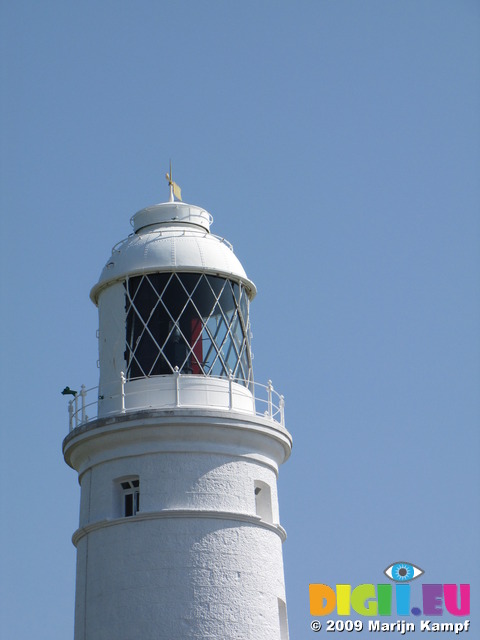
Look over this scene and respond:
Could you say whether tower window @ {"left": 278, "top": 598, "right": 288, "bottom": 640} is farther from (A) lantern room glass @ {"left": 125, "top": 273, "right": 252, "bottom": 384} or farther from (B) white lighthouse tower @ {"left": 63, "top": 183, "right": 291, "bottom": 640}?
(A) lantern room glass @ {"left": 125, "top": 273, "right": 252, "bottom": 384}

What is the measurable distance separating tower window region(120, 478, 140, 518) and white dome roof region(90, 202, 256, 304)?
4023 millimetres

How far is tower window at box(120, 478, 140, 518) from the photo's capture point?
20234mm

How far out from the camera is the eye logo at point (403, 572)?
22719mm

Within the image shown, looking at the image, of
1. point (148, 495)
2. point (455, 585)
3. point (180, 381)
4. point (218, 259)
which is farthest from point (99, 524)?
point (455, 585)

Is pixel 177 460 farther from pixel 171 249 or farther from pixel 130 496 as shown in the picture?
pixel 171 249

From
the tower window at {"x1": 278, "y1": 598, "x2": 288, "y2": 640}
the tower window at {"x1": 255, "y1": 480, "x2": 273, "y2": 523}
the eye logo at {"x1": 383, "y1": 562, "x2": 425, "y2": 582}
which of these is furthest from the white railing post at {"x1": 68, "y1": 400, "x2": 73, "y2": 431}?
the eye logo at {"x1": 383, "y1": 562, "x2": 425, "y2": 582}

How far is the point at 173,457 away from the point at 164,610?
8.79ft

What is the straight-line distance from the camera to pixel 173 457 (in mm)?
20156

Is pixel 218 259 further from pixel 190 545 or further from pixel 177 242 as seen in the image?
pixel 190 545

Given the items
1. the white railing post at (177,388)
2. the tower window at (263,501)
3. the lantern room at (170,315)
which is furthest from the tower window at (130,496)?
the tower window at (263,501)

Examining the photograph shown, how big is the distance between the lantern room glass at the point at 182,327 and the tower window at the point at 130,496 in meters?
2.01

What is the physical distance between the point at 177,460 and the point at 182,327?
2566mm

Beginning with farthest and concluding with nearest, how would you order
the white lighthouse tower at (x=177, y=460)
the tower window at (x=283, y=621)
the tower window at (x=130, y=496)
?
the tower window at (x=283, y=621), the tower window at (x=130, y=496), the white lighthouse tower at (x=177, y=460)

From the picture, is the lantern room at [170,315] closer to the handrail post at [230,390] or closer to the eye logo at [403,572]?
the handrail post at [230,390]
